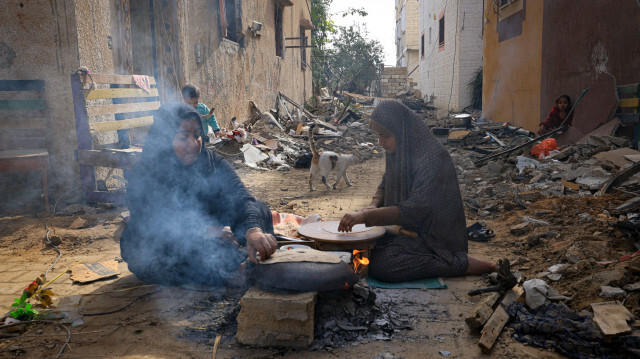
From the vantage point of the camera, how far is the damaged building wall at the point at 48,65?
512 cm

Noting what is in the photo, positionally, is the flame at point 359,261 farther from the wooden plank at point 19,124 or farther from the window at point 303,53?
the window at point 303,53

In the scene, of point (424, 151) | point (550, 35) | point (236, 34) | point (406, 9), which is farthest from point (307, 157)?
point (406, 9)

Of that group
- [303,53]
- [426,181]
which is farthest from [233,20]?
[303,53]

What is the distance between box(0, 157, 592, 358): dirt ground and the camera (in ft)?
7.78

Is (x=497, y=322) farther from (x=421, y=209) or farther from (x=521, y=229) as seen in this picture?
(x=521, y=229)

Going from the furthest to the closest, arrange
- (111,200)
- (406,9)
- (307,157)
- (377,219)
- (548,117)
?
1. (406,9)
2. (307,157)
3. (548,117)
4. (111,200)
5. (377,219)

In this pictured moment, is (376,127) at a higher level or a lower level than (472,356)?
higher

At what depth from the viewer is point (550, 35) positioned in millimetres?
8562

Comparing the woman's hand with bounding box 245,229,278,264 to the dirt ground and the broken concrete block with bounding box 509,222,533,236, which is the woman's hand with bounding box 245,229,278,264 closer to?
the dirt ground

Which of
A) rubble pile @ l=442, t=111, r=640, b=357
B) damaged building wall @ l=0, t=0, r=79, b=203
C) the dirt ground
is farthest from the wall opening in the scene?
the dirt ground

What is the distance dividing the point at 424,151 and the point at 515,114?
8541mm

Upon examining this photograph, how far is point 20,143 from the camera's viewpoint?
17.8ft

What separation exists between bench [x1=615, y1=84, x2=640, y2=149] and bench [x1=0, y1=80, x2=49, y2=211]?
25.5 feet

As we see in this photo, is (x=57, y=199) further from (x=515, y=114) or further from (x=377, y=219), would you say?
(x=515, y=114)
